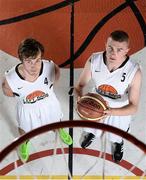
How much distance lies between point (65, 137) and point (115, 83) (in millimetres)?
350

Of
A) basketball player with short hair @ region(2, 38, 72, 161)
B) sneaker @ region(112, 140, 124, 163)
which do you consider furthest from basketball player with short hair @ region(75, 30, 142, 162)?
basketball player with short hair @ region(2, 38, 72, 161)

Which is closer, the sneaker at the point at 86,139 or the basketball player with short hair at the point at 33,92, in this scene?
the basketball player with short hair at the point at 33,92

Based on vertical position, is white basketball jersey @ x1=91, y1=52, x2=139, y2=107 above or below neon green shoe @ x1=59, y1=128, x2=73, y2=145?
above

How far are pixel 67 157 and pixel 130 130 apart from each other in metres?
0.33

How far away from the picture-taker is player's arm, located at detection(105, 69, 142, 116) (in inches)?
82.1

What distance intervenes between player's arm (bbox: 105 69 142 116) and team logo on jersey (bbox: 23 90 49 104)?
0.33m

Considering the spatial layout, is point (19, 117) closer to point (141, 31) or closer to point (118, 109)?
point (118, 109)

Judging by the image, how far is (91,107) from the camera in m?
1.96

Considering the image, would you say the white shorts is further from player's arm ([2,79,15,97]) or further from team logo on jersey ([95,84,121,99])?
team logo on jersey ([95,84,121,99])

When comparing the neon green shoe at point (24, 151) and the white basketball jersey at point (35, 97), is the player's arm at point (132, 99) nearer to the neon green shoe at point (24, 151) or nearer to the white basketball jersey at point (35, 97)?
the white basketball jersey at point (35, 97)

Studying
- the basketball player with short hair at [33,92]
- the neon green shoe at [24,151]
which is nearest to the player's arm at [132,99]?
the basketball player with short hair at [33,92]

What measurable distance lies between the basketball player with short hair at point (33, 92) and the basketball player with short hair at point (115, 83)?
0.14 m

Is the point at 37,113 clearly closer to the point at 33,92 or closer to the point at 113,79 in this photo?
the point at 33,92

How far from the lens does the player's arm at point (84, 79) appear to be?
2162 millimetres
